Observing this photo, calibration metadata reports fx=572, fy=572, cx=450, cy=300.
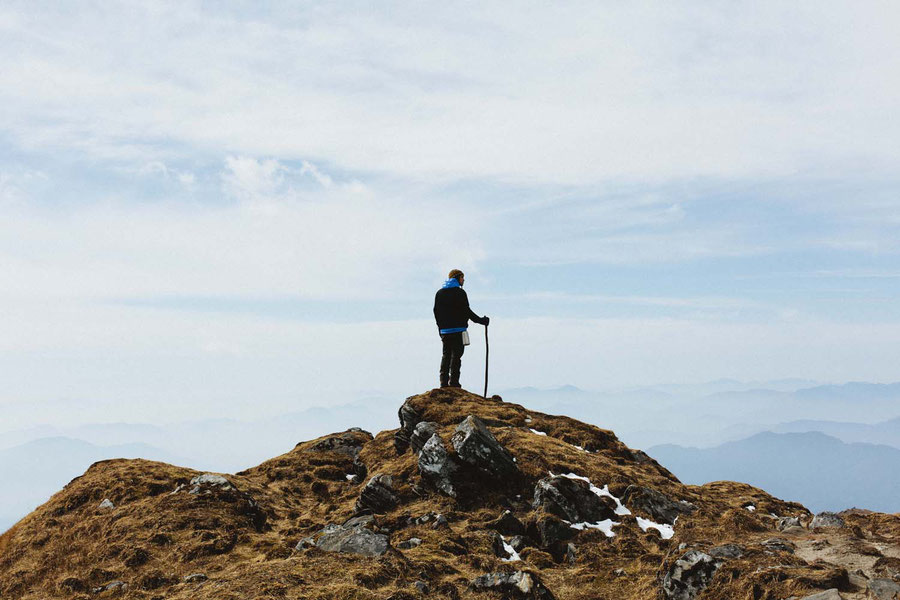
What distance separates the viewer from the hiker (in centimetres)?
2670

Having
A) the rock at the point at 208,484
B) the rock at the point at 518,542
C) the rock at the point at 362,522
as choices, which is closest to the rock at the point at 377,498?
the rock at the point at 362,522

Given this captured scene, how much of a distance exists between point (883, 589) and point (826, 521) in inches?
351

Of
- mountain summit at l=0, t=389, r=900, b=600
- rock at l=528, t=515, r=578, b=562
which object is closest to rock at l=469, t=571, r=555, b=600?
mountain summit at l=0, t=389, r=900, b=600

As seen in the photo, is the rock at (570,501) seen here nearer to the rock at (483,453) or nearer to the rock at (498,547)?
the rock at (483,453)

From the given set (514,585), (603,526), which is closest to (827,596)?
(514,585)

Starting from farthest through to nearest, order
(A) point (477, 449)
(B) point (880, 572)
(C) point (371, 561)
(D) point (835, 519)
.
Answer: (A) point (477, 449) < (D) point (835, 519) < (C) point (371, 561) < (B) point (880, 572)

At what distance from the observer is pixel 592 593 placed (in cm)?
1502

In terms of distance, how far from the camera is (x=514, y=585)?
553 inches

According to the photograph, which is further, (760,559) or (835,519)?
(835,519)

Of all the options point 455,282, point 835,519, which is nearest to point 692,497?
point 835,519

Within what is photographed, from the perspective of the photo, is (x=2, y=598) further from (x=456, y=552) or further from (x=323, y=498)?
(x=456, y=552)

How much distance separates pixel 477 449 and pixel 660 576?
7949 mm

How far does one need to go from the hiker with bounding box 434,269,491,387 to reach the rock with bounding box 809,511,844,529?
1477 cm

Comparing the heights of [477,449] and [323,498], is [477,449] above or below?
above
